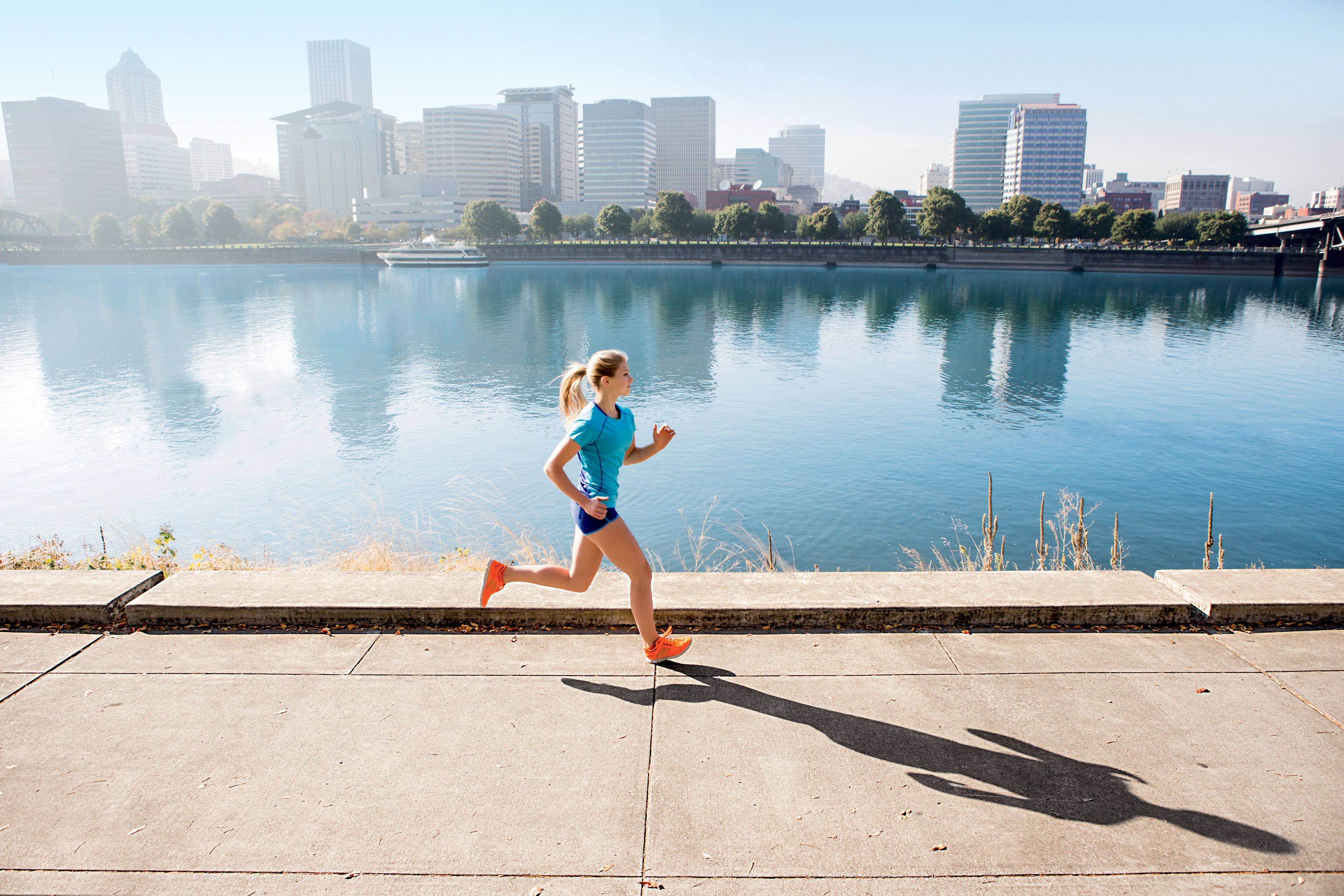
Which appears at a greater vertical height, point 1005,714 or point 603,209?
point 603,209

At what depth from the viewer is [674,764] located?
3809mm

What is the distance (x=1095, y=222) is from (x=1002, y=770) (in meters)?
132

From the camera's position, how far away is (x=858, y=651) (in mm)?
4879

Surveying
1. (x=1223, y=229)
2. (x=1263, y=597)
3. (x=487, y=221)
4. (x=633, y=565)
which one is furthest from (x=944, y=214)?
(x=633, y=565)

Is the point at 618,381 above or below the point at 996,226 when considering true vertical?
below

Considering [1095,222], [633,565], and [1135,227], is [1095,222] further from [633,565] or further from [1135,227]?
[633,565]

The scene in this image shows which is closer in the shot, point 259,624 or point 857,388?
point 259,624

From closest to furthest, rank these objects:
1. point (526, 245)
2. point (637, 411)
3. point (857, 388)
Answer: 1. point (637, 411)
2. point (857, 388)
3. point (526, 245)

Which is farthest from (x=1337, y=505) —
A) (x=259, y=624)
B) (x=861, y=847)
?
(x=259, y=624)

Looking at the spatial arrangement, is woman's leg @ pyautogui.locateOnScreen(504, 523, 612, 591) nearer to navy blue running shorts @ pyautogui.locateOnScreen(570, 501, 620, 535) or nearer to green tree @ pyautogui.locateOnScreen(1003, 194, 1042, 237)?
navy blue running shorts @ pyautogui.locateOnScreen(570, 501, 620, 535)

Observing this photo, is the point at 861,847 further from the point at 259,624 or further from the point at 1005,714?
the point at 259,624

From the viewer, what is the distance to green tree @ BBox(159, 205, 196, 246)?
164125 mm

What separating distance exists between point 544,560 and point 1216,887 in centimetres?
769

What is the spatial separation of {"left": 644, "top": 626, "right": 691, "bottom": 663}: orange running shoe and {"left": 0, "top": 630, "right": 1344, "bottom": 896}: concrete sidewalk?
0.25ft
